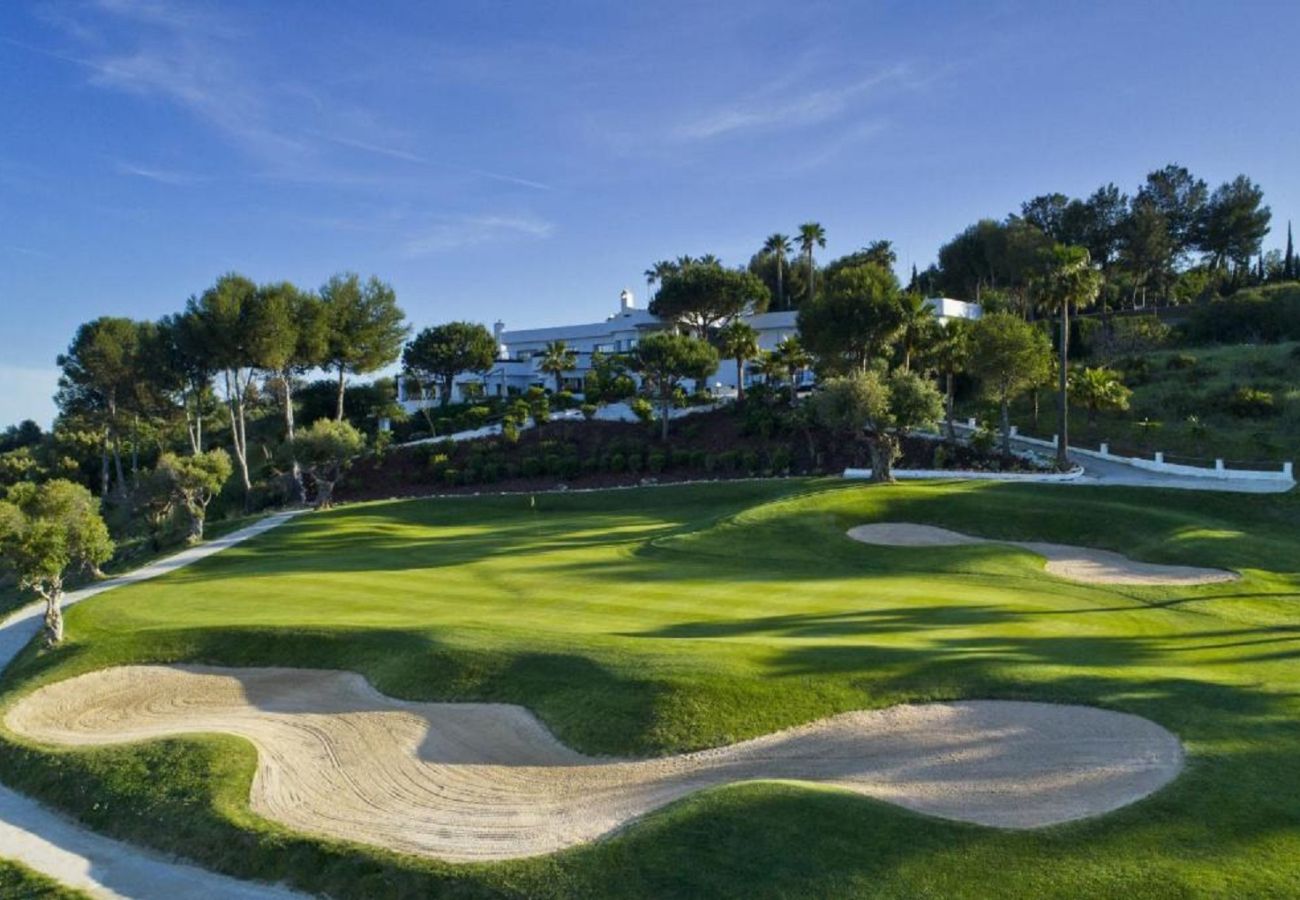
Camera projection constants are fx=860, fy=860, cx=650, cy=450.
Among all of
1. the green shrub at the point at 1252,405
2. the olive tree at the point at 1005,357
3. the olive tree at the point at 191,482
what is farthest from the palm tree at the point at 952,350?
the olive tree at the point at 191,482

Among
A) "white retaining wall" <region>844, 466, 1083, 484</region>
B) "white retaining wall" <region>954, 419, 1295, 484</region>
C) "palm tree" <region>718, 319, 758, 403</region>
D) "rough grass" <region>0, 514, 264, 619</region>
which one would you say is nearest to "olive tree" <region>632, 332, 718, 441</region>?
"palm tree" <region>718, 319, 758, 403</region>

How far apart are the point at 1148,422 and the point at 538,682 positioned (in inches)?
1933

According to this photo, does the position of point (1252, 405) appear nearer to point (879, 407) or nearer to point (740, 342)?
point (879, 407)

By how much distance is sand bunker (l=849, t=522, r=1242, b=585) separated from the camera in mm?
26078

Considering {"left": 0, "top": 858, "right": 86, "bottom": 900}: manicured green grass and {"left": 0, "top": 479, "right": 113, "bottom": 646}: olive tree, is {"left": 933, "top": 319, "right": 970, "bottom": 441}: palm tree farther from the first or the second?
{"left": 0, "top": 858, "right": 86, "bottom": 900}: manicured green grass

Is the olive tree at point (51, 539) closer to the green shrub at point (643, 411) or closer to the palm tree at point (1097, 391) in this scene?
the green shrub at point (643, 411)

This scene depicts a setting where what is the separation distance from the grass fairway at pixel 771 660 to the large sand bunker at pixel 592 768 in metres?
0.43

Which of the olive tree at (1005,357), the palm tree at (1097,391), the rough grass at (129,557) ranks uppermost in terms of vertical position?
the olive tree at (1005,357)

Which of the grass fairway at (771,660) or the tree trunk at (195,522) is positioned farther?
the tree trunk at (195,522)

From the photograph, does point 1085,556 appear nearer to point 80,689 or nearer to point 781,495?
point 781,495

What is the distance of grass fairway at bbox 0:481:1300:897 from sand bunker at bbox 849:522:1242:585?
0.78m

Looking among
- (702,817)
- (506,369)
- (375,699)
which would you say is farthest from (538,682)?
(506,369)

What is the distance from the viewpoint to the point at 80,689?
1972cm

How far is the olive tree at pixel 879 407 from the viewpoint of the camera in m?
41.3
